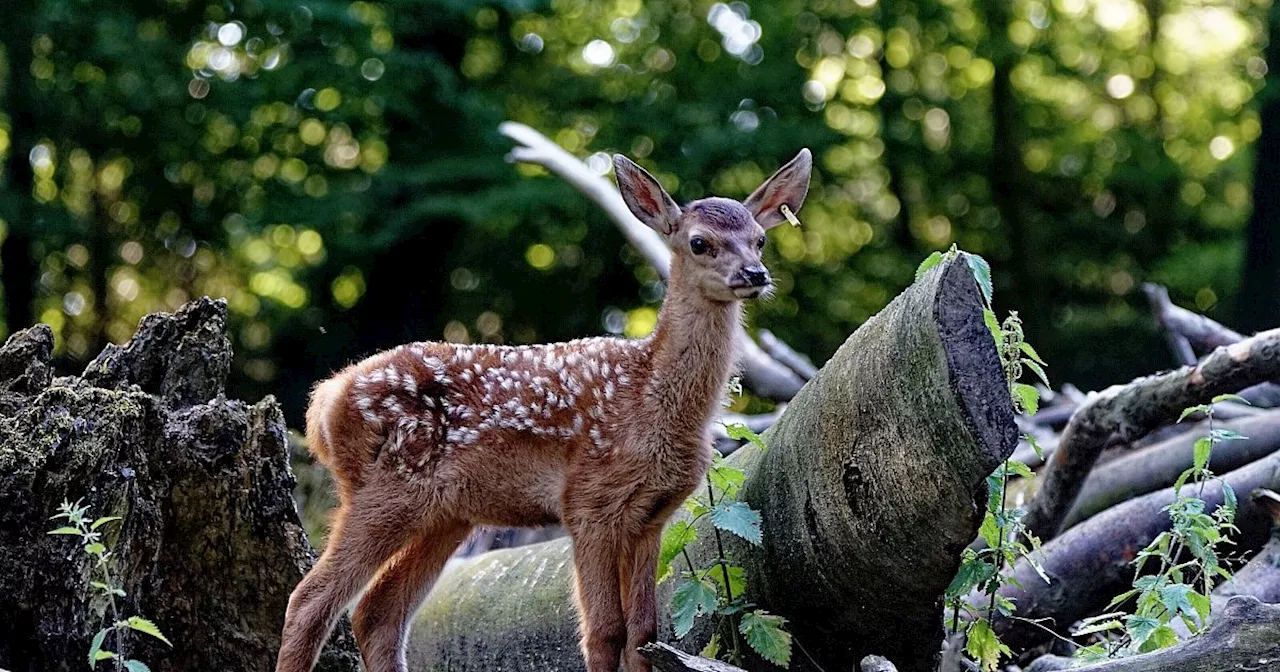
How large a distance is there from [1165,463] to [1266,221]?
9.64 meters

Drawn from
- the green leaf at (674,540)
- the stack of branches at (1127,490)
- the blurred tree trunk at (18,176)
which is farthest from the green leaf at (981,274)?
the blurred tree trunk at (18,176)

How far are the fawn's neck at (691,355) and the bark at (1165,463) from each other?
2.79 metres

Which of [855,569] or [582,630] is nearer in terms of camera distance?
[855,569]

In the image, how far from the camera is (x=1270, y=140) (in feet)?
51.9

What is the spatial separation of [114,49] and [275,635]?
1113 cm

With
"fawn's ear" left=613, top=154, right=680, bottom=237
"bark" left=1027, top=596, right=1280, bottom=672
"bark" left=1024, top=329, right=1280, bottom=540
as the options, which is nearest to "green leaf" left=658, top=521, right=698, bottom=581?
"fawn's ear" left=613, top=154, right=680, bottom=237

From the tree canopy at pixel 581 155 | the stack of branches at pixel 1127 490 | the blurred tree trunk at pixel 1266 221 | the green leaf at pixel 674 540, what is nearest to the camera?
the green leaf at pixel 674 540

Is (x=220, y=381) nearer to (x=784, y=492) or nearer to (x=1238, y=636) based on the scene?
(x=784, y=492)

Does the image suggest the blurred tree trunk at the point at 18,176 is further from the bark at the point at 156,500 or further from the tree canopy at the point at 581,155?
the bark at the point at 156,500

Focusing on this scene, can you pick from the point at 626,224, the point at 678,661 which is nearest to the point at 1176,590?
the point at 678,661

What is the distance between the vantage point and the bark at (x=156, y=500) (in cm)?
436

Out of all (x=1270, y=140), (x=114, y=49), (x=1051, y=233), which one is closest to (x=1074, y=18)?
(x=1051, y=233)

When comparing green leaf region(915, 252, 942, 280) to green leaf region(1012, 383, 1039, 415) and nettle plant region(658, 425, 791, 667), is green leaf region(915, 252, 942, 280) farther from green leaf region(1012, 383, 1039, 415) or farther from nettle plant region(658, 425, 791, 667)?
nettle plant region(658, 425, 791, 667)

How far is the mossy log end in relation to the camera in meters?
3.86
